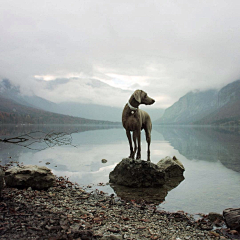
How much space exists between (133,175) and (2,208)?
701 centimetres

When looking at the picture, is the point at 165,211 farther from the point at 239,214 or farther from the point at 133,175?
the point at 133,175

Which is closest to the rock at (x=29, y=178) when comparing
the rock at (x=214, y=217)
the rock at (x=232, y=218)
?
the rock at (x=214, y=217)

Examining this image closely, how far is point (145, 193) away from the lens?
10.9m

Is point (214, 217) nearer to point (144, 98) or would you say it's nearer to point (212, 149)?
point (144, 98)

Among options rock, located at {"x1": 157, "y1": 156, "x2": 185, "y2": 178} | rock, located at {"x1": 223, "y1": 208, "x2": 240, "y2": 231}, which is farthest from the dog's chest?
rock, located at {"x1": 223, "y1": 208, "x2": 240, "y2": 231}

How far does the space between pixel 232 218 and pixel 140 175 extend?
5660mm

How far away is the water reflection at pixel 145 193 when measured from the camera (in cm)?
1001

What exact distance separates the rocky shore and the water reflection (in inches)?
34.6

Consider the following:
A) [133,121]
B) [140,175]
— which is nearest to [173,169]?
[140,175]

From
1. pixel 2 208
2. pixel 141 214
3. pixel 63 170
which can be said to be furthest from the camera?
pixel 63 170

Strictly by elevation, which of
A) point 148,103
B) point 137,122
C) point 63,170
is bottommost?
point 63,170

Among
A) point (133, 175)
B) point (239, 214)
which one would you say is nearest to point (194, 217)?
point (239, 214)

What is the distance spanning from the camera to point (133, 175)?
12.0m

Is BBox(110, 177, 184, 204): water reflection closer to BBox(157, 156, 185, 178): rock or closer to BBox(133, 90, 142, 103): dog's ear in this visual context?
BBox(157, 156, 185, 178): rock
